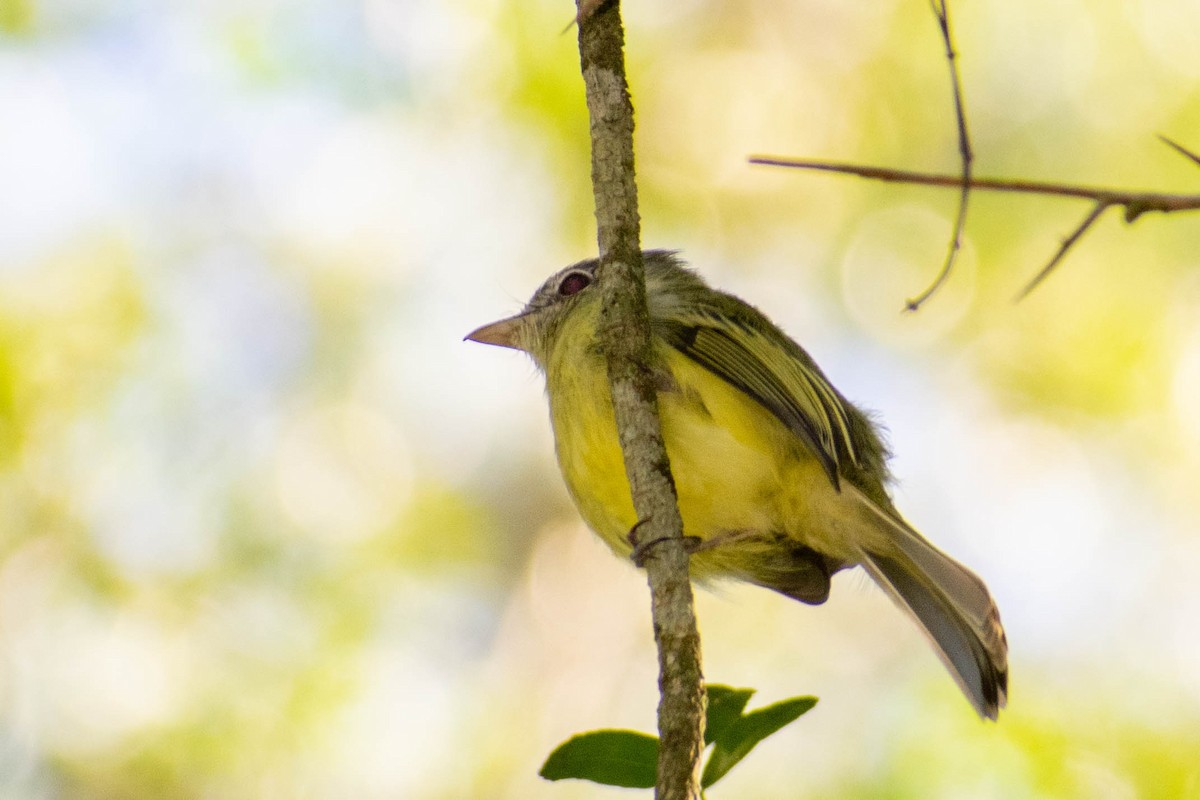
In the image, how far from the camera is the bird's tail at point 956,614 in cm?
376

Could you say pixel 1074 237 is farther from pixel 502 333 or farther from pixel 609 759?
pixel 502 333

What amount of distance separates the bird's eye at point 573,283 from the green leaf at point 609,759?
8.54ft

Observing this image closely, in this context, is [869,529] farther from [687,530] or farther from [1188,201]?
[1188,201]

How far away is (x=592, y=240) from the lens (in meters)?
8.66

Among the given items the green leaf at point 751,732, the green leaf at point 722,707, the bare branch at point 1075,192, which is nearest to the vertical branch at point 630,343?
the green leaf at point 722,707

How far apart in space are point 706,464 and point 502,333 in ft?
4.98

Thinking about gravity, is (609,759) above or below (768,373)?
below

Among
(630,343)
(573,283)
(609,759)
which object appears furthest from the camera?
(573,283)

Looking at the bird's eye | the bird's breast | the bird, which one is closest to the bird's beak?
the bird's eye

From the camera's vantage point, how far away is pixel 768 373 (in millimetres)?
4105

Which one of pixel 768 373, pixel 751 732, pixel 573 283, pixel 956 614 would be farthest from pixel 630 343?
pixel 573 283

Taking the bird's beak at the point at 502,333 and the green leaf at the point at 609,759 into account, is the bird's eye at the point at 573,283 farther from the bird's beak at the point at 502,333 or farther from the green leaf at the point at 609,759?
the green leaf at the point at 609,759

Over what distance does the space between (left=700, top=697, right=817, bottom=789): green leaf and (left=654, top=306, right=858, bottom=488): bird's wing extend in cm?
135

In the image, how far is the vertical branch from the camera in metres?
2.88
